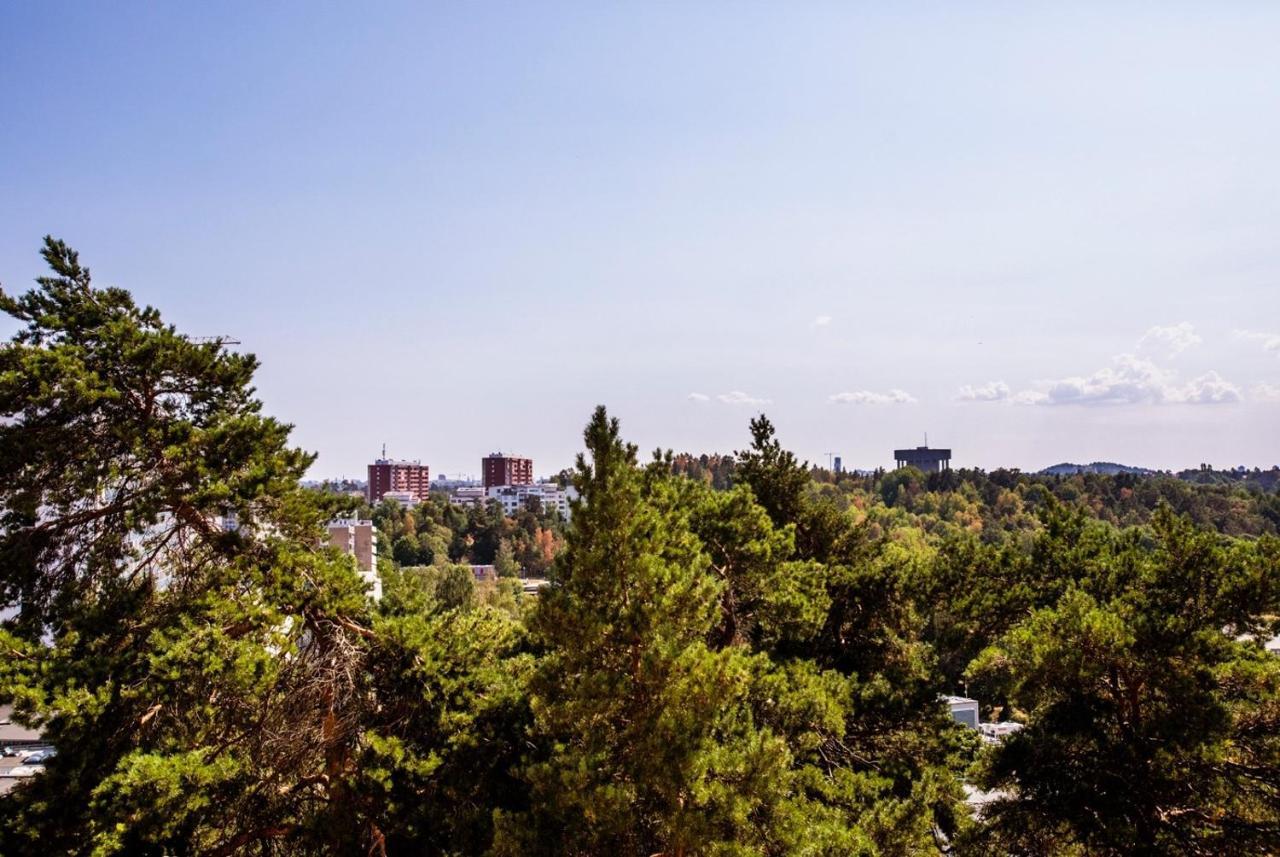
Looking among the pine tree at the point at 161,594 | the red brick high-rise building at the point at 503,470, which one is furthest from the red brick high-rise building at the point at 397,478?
the pine tree at the point at 161,594

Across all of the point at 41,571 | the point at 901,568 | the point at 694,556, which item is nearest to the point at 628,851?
the point at 694,556

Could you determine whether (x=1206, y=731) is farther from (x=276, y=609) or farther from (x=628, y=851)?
(x=276, y=609)

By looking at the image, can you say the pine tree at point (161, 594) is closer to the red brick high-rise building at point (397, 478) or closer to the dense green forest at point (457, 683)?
the dense green forest at point (457, 683)

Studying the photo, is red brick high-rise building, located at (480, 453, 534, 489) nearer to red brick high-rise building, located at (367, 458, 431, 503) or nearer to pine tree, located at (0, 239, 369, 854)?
red brick high-rise building, located at (367, 458, 431, 503)

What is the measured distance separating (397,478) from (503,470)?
22203 mm

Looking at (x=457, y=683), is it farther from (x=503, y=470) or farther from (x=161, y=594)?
(x=503, y=470)

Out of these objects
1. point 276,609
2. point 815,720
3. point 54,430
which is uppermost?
point 54,430

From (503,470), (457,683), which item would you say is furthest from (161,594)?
(503,470)

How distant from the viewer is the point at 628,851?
26.7 feet

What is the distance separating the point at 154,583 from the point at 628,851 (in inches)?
245

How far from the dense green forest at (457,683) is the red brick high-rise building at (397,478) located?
153 m

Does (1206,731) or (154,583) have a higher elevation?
(154,583)

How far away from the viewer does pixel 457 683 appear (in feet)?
31.3

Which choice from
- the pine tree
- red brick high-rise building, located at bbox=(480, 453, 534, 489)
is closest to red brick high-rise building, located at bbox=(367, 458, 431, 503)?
red brick high-rise building, located at bbox=(480, 453, 534, 489)
